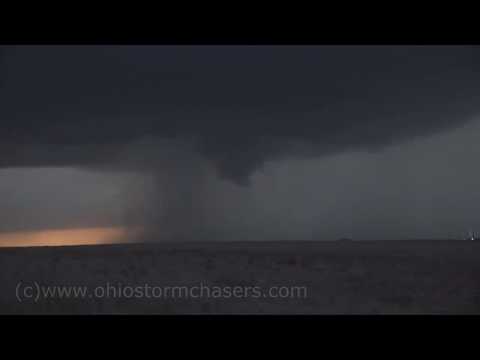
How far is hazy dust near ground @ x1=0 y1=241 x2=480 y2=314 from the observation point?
823cm

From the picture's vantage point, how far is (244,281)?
29.2 feet

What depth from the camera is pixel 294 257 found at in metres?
9.28

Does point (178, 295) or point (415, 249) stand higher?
point (415, 249)

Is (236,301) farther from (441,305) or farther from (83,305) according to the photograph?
(441,305)

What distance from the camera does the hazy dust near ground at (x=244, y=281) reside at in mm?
8227
